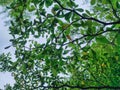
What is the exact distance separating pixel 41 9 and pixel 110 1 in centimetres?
87

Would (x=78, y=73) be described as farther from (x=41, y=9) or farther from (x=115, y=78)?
(x=41, y=9)

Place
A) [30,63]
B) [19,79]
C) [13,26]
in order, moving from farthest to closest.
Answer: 1. [19,79]
2. [30,63]
3. [13,26]

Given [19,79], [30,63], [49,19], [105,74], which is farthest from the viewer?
[19,79]

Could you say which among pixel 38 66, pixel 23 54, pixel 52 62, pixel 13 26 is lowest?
pixel 52 62

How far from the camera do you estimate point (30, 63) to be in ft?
13.5

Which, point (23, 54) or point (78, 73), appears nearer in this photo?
point (23, 54)

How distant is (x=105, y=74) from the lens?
26.9ft

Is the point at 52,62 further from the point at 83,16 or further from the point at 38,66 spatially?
the point at 38,66

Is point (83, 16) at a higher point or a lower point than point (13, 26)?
lower

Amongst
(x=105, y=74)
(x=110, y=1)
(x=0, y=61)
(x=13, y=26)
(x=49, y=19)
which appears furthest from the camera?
(x=0, y=61)

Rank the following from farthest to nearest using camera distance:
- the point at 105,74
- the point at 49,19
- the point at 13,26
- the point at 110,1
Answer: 1. the point at 105,74
2. the point at 13,26
3. the point at 49,19
4. the point at 110,1

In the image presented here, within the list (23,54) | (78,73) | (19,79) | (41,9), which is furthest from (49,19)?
(19,79)

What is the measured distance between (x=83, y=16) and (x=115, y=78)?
229 inches

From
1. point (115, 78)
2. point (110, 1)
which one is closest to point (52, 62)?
point (110, 1)
